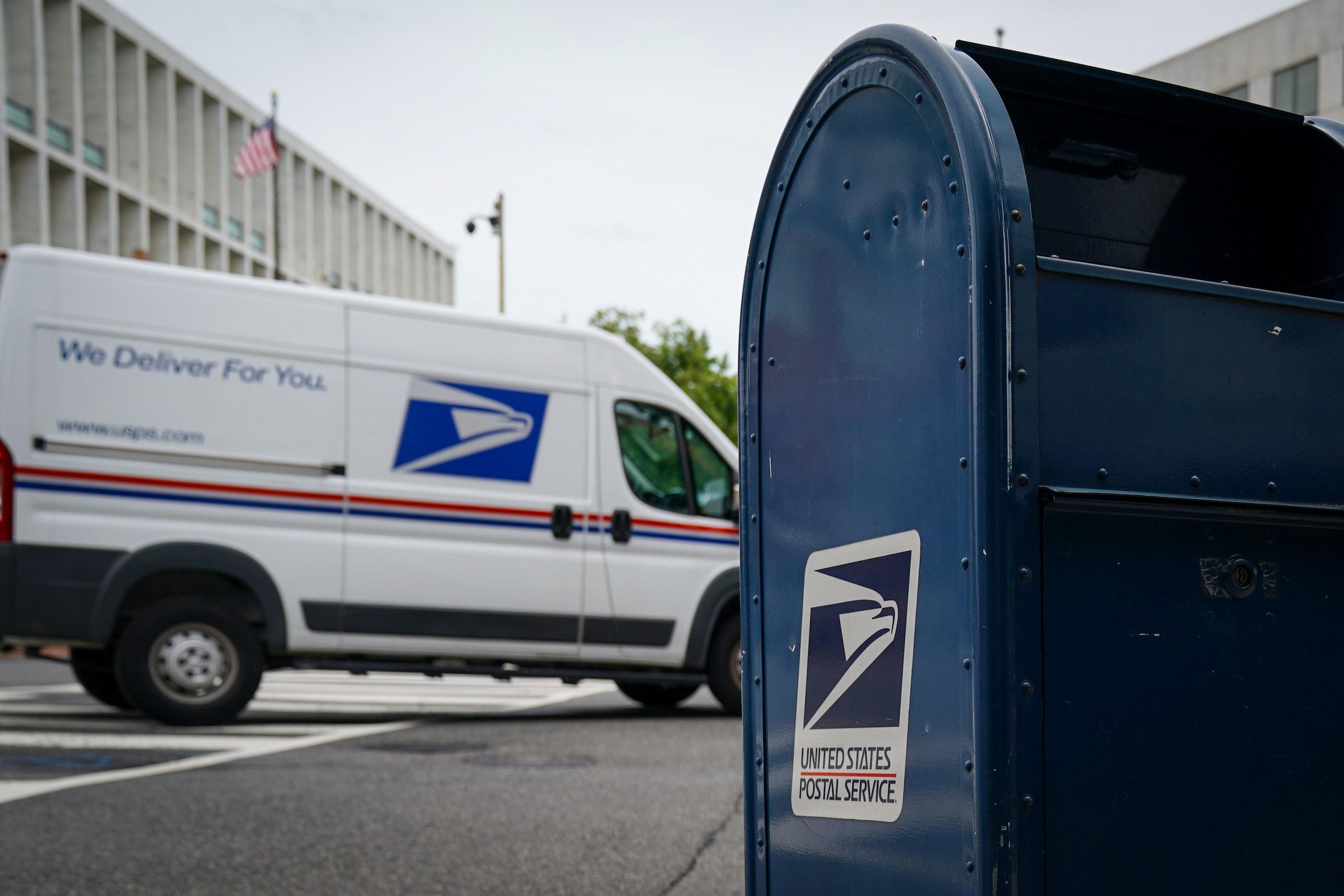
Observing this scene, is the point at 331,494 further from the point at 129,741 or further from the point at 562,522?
the point at 129,741

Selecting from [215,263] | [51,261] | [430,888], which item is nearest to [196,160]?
[215,263]

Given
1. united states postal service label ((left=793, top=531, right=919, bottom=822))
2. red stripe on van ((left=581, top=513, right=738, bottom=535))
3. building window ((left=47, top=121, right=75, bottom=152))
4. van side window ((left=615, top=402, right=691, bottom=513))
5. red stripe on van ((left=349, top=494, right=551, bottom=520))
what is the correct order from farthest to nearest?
1. building window ((left=47, top=121, right=75, bottom=152))
2. van side window ((left=615, top=402, right=691, bottom=513))
3. red stripe on van ((left=581, top=513, right=738, bottom=535))
4. red stripe on van ((left=349, top=494, right=551, bottom=520))
5. united states postal service label ((left=793, top=531, right=919, bottom=822))

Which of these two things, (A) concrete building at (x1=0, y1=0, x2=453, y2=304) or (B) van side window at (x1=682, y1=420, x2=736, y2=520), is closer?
(B) van side window at (x1=682, y1=420, x2=736, y2=520)

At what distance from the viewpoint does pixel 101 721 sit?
331 inches

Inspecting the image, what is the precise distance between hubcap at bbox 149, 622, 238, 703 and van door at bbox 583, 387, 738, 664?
93.1 inches

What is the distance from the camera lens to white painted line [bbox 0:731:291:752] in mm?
7195

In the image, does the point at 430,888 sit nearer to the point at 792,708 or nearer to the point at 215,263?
the point at 792,708

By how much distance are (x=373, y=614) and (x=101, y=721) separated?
1.82 m

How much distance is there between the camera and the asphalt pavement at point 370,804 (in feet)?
14.4

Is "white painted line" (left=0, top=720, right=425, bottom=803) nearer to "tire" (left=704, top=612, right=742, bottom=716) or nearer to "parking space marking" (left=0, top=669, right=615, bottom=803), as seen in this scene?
"parking space marking" (left=0, top=669, right=615, bottom=803)

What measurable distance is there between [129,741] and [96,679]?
2.08 meters

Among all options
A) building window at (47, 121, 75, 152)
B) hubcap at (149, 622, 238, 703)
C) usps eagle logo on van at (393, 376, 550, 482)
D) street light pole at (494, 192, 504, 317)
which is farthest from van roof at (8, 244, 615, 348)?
building window at (47, 121, 75, 152)

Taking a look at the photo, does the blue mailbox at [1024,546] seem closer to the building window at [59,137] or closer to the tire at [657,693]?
the tire at [657,693]

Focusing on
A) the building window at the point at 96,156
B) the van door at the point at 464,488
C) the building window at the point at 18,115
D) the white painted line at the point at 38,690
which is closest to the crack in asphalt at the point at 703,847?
the van door at the point at 464,488
